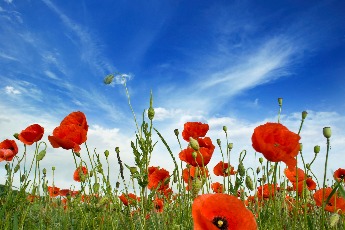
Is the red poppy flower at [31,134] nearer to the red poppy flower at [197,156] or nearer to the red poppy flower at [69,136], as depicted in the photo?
the red poppy flower at [69,136]

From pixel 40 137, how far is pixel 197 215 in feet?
9.29

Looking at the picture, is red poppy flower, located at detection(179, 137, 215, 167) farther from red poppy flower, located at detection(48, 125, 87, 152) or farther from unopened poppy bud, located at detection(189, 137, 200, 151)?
red poppy flower, located at detection(48, 125, 87, 152)

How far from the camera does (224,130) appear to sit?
353 cm

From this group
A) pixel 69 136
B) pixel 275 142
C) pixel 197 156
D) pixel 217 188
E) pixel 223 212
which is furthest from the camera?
pixel 217 188

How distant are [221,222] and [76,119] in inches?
68.0

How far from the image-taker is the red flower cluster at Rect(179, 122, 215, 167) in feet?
9.63

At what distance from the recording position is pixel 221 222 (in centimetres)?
158

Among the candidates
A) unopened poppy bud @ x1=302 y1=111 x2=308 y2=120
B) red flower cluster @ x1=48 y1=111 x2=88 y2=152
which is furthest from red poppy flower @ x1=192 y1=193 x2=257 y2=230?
red flower cluster @ x1=48 y1=111 x2=88 y2=152

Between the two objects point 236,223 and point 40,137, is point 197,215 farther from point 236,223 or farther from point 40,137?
point 40,137

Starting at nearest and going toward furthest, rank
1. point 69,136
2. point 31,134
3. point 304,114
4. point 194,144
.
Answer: point 194,144
point 304,114
point 69,136
point 31,134

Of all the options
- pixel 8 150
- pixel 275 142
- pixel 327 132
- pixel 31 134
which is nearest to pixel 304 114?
pixel 327 132

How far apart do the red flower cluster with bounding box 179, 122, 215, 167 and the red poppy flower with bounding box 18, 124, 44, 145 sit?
4.73 feet

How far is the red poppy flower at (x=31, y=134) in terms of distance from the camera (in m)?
3.92

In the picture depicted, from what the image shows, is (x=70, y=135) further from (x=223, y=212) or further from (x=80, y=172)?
(x=223, y=212)
